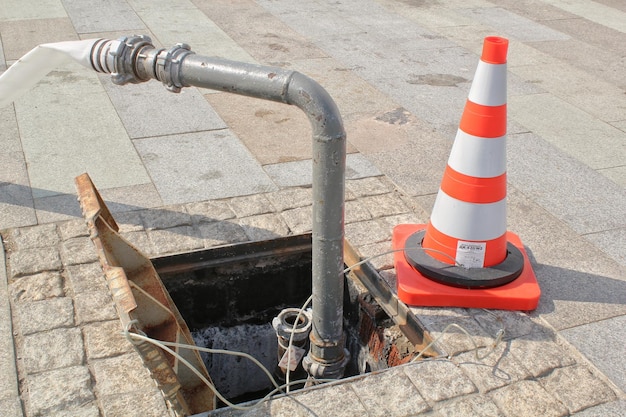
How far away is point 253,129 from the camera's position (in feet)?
18.6

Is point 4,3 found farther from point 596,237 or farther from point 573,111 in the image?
point 596,237

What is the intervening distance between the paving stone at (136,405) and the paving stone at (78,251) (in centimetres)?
110

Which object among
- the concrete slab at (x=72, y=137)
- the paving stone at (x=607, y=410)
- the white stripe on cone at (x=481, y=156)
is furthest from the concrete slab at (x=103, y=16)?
the paving stone at (x=607, y=410)

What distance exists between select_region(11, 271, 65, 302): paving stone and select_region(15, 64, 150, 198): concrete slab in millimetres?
975

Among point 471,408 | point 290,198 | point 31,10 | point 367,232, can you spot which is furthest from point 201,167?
point 31,10

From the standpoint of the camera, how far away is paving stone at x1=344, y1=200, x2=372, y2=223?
4301 millimetres

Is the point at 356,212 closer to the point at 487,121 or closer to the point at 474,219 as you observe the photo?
the point at 474,219

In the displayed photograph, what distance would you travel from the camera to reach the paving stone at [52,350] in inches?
122

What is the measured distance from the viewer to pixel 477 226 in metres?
3.57

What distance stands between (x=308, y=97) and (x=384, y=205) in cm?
195

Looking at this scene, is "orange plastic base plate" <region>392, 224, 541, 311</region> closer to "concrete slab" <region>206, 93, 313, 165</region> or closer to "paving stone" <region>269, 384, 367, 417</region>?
"paving stone" <region>269, 384, 367, 417</region>

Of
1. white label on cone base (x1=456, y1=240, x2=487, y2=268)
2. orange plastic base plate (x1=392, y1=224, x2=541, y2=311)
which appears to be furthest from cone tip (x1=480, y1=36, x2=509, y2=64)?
orange plastic base plate (x1=392, y1=224, x2=541, y2=311)

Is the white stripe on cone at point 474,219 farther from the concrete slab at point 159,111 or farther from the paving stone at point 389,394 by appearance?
the concrete slab at point 159,111

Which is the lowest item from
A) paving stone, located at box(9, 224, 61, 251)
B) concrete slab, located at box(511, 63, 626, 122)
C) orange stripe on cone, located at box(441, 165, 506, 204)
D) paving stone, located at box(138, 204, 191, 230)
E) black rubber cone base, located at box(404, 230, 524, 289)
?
concrete slab, located at box(511, 63, 626, 122)
